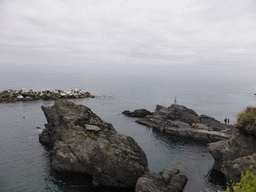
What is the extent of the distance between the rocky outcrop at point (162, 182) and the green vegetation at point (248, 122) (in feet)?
45.3

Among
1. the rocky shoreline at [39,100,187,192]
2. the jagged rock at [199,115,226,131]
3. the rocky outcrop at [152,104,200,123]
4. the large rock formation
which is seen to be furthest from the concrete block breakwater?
the jagged rock at [199,115,226,131]

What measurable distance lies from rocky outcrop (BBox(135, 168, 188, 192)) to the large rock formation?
3.58 m

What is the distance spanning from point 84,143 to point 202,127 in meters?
43.0

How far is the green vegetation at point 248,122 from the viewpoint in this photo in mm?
28094

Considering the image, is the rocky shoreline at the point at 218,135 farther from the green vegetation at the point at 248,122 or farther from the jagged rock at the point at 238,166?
the green vegetation at the point at 248,122

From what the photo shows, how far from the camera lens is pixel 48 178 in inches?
1278

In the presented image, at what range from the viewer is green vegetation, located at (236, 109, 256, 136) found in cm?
2809

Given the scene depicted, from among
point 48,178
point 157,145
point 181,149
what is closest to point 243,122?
point 181,149

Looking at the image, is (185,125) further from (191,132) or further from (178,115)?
(178,115)

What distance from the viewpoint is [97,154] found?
1282 inches

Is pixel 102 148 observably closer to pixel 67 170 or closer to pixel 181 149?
pixel 67 170

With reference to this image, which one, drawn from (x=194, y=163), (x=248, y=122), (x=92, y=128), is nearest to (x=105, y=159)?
(x=92, y=128)

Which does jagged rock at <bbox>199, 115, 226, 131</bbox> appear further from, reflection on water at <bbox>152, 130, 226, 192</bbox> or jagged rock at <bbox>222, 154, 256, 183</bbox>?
jagged rock at <bbox>222, 154, 256, 183</bbox>

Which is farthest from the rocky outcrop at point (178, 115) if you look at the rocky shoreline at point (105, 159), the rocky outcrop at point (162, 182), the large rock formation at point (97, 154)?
the rocky outcrop at point (162, 182)
